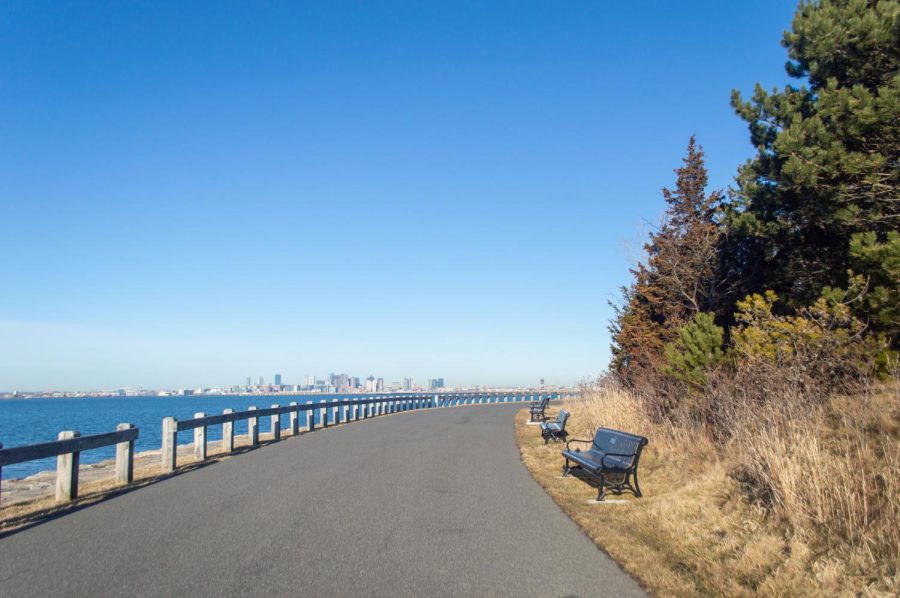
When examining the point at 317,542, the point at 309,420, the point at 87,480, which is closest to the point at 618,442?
the point at 317,542

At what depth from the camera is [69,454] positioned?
29.7ft

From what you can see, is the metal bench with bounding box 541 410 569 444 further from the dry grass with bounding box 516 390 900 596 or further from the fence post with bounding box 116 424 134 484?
the fence post with bounding box 116 424 134 484

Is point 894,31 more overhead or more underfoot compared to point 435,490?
more overhead

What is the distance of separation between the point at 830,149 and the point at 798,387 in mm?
4180

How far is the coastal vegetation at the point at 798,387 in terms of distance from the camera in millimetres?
5730

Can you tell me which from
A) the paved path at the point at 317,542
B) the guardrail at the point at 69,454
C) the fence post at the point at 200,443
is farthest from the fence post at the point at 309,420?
the guardrail at the point at 69,454

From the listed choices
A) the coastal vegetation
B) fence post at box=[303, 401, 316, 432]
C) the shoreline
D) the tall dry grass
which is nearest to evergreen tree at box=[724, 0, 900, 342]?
the coastal vegetation

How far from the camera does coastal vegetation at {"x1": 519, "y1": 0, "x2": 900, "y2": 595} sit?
5.73m

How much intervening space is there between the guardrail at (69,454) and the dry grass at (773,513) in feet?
22.9

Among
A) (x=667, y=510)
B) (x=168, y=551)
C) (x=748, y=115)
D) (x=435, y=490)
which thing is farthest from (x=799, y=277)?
(x=168, y=551)

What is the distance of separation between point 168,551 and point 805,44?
46.2 feet

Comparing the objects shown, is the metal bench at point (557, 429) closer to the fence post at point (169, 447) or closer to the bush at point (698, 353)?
the bush at point (698, 353)

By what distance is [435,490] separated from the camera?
9711 millimetres

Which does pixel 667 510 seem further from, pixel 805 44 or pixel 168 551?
pixel 805 44
